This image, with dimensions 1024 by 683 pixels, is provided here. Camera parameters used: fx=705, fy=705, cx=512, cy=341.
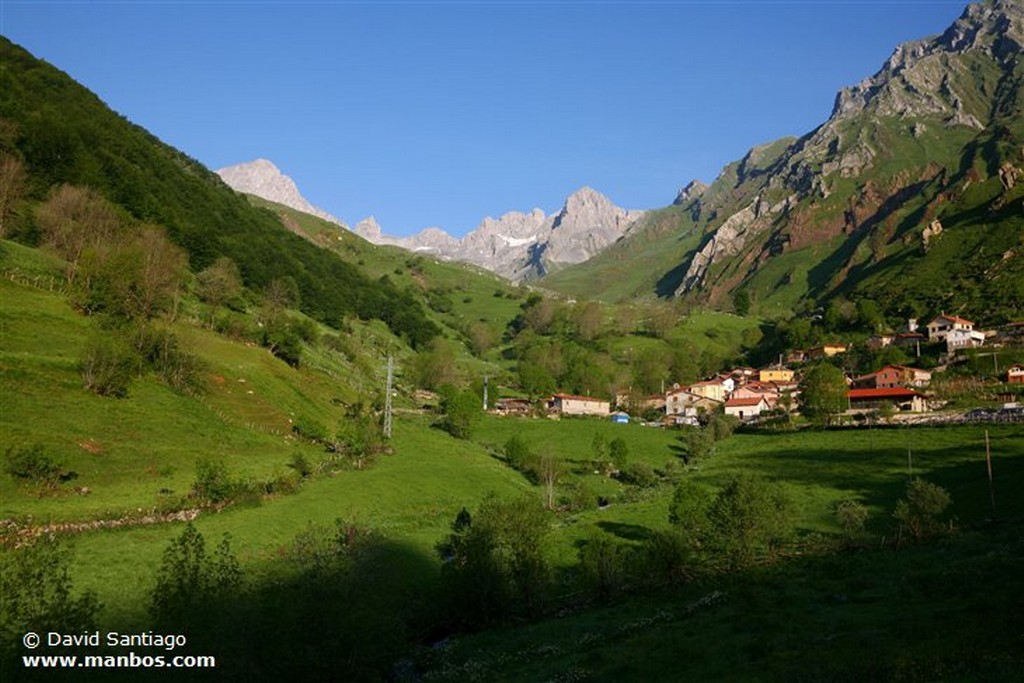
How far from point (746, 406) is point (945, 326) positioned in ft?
167

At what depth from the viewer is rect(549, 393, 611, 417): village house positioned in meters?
159

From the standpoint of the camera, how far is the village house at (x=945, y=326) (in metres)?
152

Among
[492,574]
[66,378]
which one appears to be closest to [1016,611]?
[492,574]

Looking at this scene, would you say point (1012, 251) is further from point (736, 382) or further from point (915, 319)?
point (736, 382)

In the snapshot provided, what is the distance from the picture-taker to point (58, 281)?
289ft

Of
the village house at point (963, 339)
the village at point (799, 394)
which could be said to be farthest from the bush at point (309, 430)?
the village house at point (963, 339)

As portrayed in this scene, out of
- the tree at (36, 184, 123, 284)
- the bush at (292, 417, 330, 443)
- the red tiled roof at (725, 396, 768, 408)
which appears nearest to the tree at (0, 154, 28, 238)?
the tree at (36, 184, 123, 284)

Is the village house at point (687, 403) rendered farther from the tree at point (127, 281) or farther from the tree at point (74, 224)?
the tree at point (74, 224)

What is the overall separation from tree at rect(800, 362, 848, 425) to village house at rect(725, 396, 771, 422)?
59.6ft

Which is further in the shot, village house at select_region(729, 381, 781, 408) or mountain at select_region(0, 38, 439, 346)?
village house at select_region(729, 381, 781, 408)

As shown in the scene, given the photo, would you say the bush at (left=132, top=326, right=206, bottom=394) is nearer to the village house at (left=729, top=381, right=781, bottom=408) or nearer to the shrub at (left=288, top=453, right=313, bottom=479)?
the shrub at (left=288, top=453, right=313, bottom=479)

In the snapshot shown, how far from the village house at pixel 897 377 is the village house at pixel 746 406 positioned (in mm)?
19880

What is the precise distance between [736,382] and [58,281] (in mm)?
150658

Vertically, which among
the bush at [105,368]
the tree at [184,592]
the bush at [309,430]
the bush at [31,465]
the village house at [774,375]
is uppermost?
the village house at [774,375]
